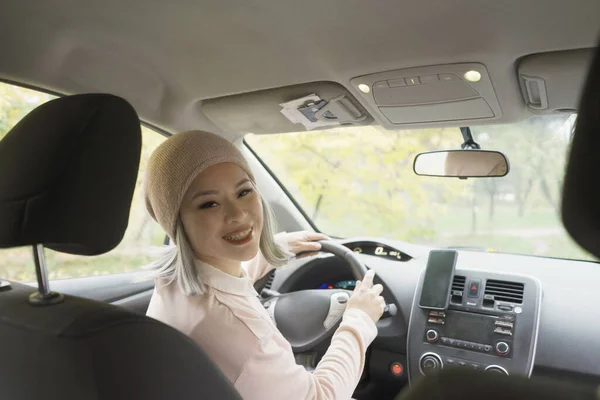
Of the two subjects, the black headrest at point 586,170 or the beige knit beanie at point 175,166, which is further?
the beige knit beanie at point 175,166

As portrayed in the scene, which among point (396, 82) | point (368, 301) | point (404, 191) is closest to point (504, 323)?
point (368, 301)

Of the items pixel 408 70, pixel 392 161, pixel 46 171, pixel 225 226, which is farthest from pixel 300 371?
pixel 392 161

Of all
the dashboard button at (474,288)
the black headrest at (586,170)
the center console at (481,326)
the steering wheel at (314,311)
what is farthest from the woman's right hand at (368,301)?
the black headrest at (586,170)

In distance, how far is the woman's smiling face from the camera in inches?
78.5

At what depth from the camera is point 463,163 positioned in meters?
3.11

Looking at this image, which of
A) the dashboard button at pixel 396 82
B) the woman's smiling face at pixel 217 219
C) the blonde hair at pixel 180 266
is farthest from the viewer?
the dashboard button at pixel 396 82

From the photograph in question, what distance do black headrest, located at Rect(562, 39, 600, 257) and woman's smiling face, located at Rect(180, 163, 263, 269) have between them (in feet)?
4.81

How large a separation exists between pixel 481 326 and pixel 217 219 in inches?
60.4

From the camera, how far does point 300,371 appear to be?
183cm

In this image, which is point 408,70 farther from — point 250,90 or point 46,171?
point 46,171

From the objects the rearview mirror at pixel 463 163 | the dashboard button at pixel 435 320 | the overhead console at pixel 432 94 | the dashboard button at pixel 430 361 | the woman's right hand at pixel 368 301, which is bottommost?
the dashboard button at pixel 430 361

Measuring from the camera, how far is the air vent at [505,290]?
2762 mm

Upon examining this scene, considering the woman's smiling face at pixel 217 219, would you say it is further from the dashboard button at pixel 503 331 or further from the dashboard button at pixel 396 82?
the dashboard button at pixel 503 331

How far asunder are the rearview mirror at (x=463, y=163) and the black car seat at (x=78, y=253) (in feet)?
6.83
